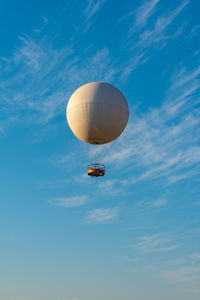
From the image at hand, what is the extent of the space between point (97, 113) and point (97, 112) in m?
0.14

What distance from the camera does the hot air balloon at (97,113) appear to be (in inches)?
2517

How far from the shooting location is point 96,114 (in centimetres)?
6372

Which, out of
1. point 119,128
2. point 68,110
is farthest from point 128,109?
point 68,110

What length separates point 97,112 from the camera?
209 feet

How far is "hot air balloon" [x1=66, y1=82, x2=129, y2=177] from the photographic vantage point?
2517 inches

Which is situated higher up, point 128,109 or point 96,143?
point 128,109

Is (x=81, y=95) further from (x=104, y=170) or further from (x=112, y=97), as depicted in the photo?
(x=104, y=170)

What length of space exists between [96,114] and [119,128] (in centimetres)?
468

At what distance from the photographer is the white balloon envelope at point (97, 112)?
63906 millimetres

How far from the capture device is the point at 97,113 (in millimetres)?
63688

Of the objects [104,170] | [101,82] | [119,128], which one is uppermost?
[101,82]

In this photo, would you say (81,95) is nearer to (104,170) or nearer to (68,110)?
(68,110)

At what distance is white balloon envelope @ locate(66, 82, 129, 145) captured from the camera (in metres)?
63.9

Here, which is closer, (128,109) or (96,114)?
(96,114)
